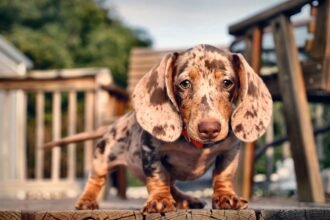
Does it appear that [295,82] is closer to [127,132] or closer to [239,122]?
[127,132]

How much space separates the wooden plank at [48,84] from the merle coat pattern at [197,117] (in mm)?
2604

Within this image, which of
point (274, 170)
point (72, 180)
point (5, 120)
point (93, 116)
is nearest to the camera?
point (93, 116)

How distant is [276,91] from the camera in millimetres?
3244

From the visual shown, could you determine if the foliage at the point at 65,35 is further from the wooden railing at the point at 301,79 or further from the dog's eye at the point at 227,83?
the dog's eye at the point at 227,83

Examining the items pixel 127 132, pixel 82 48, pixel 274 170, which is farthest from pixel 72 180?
pixel 82 48

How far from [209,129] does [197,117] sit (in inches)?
2.4

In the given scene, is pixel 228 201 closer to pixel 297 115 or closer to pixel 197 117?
pixel 197 117

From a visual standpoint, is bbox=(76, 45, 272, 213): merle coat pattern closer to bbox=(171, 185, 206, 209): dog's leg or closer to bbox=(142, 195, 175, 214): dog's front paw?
bbox=(142, 195, 175, 214): dog's front paw

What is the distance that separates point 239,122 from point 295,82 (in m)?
1.10

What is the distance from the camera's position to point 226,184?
1938 millimetres

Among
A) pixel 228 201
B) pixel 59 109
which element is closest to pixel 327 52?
pixel 228 201

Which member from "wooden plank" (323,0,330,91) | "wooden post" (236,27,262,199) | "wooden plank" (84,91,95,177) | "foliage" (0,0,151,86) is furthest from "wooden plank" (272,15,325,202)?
"foliage" (0,0,151,86)

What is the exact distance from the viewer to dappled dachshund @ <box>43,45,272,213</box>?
1.75m

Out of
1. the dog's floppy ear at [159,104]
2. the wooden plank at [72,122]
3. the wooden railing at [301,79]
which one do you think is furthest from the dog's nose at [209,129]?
the wooden plank at [72,122]
